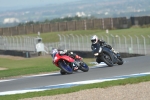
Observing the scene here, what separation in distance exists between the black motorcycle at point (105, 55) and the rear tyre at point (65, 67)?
1.57m

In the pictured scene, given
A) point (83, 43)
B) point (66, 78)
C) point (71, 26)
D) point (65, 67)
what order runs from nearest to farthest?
point (66, 78) < point (65, 67) < point (83, 43) < point (71, 26)

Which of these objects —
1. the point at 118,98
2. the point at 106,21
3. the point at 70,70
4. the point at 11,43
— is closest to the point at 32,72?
the point at 70,70

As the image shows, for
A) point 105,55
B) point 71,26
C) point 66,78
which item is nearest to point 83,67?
point 105,55

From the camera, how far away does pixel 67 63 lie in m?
20.9

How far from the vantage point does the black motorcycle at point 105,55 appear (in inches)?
864

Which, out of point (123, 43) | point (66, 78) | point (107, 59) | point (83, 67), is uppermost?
point (107, 59)

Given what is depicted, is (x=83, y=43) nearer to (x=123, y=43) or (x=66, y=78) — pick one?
(x=123, y=43)

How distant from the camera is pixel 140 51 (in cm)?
3638

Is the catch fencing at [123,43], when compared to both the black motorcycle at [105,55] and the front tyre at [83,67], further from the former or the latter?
the front tyre at [83,67]

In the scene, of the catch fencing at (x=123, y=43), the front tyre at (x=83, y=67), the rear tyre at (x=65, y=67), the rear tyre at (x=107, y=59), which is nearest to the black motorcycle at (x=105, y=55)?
the rear tyre at (x=107, y=59)

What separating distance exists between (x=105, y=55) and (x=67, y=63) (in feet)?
6.76

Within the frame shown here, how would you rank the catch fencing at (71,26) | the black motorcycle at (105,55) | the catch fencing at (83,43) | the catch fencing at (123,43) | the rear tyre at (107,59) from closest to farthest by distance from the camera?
1. the black motorcycle at (105,55)
2. the rear tyre at (107,59)
3. the catch fencing at (123,43)
4. the catch fencing at (83,43)
5. the catch fencing at (71,26)

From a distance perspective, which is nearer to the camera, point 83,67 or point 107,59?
point 83,67

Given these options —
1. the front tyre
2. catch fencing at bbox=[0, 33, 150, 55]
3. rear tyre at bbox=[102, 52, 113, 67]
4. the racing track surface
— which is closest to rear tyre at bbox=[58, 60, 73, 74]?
the racing track surface
